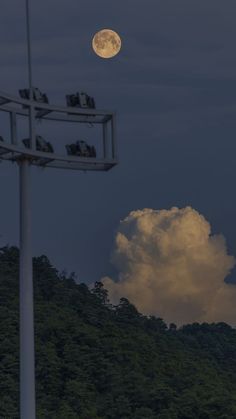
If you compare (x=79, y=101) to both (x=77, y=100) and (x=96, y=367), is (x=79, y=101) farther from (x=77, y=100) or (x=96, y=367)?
(x=96, y=367)

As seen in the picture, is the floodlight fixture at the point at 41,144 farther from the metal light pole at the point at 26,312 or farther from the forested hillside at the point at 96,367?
the forested hillside at the point at 96,367

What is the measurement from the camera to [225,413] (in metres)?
89.8

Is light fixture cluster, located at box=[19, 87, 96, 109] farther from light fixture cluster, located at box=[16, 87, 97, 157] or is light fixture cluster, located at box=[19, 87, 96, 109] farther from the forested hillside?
the forested hillside

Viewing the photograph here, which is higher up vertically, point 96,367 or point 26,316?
point 96,367

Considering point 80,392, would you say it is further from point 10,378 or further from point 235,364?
point 235,364

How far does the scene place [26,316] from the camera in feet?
155

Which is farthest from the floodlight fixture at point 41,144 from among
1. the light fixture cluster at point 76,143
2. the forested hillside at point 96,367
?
the forested hillside at point 96,367

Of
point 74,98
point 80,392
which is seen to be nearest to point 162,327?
point 80,392

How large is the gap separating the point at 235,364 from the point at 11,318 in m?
34.0

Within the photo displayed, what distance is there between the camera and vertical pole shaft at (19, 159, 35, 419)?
47312 millimetres

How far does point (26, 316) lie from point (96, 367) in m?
46.8

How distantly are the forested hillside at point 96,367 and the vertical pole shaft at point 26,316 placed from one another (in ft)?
109

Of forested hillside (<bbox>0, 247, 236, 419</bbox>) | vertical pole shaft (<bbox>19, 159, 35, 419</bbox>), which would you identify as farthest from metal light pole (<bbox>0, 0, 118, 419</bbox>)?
forested hillside (<bbox>0, 247, 236, 419</bbox>)

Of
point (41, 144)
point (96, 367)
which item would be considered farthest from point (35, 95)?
point (96, 367)
